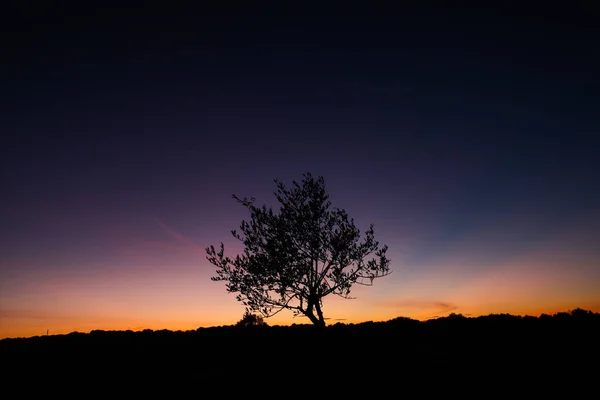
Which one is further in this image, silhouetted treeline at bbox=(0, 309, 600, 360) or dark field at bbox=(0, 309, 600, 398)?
silhouetted treeline at bbox=(0, 309, 600, 360)

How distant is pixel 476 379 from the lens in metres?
14.5

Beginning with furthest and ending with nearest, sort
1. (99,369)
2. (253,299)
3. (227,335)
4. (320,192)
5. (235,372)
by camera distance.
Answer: (320,192)
(253,299)
(227,335)
(99,369)
(235,372)

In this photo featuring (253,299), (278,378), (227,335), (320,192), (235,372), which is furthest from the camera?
(320,192)

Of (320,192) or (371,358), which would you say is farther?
(320,192)

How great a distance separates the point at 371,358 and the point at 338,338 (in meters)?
5.16

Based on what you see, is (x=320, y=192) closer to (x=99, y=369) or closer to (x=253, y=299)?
(x=253, y=299)

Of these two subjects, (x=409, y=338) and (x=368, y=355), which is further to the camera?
(x=409, y=338)

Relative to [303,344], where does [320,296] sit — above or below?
above

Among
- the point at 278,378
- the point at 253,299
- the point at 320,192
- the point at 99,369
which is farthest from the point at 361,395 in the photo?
the point at 320,192

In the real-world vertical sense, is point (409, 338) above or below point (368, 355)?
above

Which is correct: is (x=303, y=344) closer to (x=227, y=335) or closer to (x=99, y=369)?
(x=227, y=335)

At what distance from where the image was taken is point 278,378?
53.0 feet

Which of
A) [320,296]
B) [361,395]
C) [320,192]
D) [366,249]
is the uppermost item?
[320,192]

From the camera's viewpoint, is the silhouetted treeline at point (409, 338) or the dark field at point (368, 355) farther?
the silhouetted treeline at point (409, 338)
